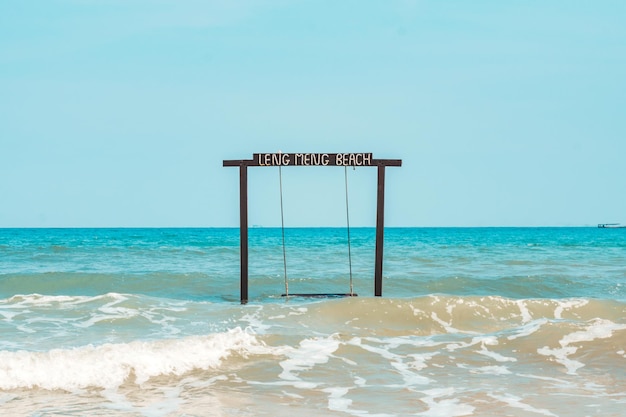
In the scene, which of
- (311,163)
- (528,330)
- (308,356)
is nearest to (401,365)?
(308,356)

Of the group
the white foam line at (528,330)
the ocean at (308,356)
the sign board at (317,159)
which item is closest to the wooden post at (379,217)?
the sign board at (317,159)

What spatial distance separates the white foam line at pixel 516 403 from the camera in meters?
8.75

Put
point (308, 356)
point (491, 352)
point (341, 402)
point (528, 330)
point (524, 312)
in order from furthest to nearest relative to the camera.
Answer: point (524, 312), point (528, 330), point (491, 352), point (308, 356), point (341, 402)

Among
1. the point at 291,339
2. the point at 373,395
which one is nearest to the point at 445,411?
the point at 373,395

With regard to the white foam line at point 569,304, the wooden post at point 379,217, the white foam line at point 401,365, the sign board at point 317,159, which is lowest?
the white foam line at point 401,365

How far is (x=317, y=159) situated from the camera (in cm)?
1614

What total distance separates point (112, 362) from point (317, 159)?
6.81 meters

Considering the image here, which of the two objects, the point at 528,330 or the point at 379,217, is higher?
the point at 379,217

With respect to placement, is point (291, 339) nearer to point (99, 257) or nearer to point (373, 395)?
point (373, 395)

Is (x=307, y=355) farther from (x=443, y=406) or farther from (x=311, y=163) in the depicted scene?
(x=311, y=163)

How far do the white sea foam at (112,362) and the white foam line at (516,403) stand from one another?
3850mm

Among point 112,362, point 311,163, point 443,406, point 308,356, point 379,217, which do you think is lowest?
point 443,406

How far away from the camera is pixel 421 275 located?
89.0ft

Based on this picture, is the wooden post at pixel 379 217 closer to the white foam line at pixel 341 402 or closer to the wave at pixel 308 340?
the wave at pixel 308 340
